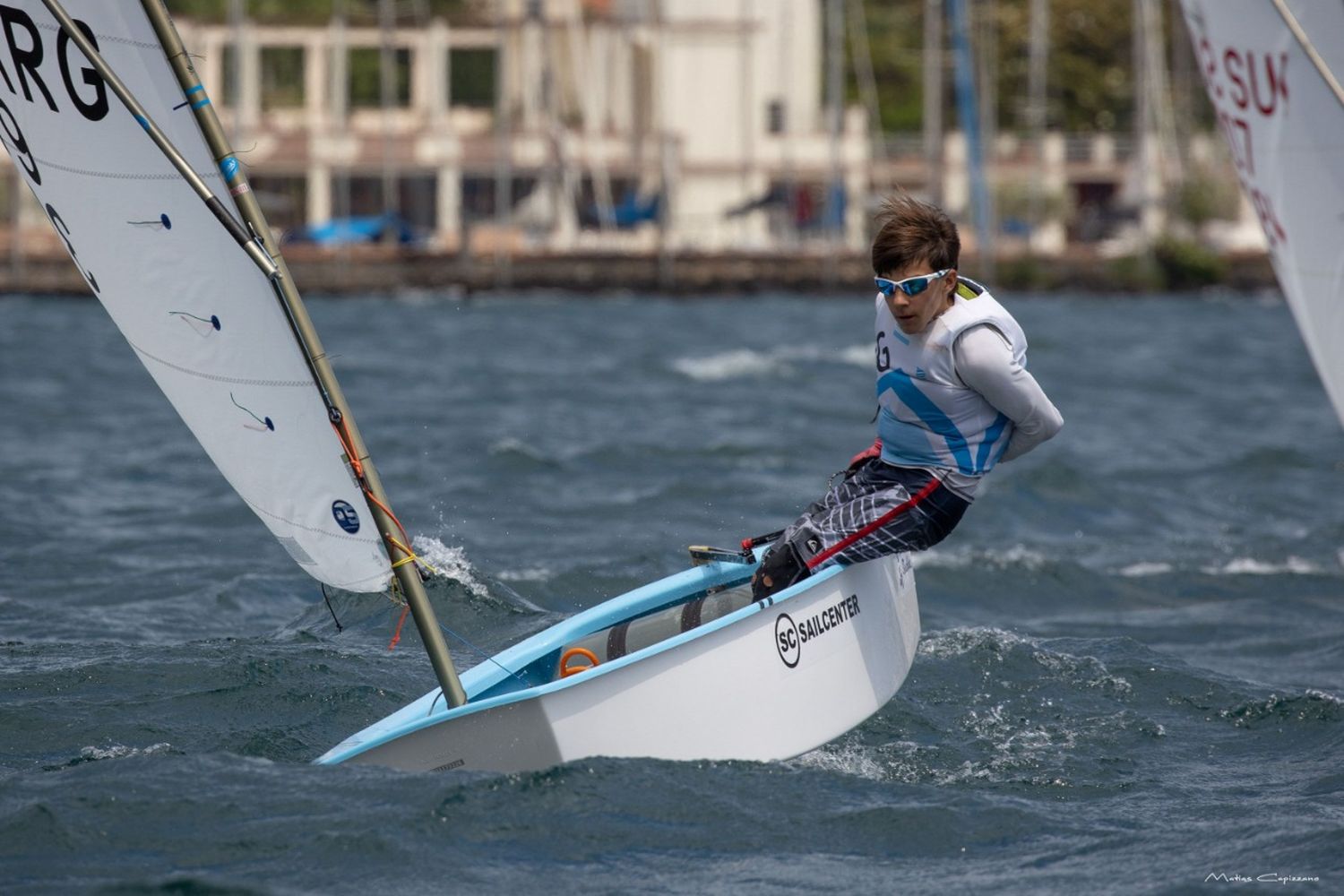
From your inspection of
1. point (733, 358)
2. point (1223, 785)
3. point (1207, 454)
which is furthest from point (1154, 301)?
point (1223, 785)

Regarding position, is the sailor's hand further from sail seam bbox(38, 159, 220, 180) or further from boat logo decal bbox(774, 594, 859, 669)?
sail seam bbox(38, 159, 220, 180)

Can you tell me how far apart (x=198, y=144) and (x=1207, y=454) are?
33.9ft

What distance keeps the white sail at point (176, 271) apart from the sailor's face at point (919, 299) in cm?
163

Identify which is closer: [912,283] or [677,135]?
[912,283]

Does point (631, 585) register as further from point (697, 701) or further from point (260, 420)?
point (260, 420)

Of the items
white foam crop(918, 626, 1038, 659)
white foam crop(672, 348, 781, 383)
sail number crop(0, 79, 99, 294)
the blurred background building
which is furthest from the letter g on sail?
the blurred background building

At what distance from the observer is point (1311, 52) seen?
6.55 metres

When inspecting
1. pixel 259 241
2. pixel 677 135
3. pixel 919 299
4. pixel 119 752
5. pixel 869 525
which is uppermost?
pixel 259 241

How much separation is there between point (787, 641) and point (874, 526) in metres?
0.49

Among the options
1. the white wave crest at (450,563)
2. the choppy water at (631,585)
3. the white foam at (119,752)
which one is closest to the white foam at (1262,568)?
the choppy water at (631,585)

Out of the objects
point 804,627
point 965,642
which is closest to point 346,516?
point 804,627

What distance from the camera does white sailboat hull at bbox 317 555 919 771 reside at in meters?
4.62

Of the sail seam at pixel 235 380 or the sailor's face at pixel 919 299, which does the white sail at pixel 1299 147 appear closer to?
the sailor's face at pixel 919 299

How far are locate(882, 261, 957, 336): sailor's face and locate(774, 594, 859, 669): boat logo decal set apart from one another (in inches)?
35.1
